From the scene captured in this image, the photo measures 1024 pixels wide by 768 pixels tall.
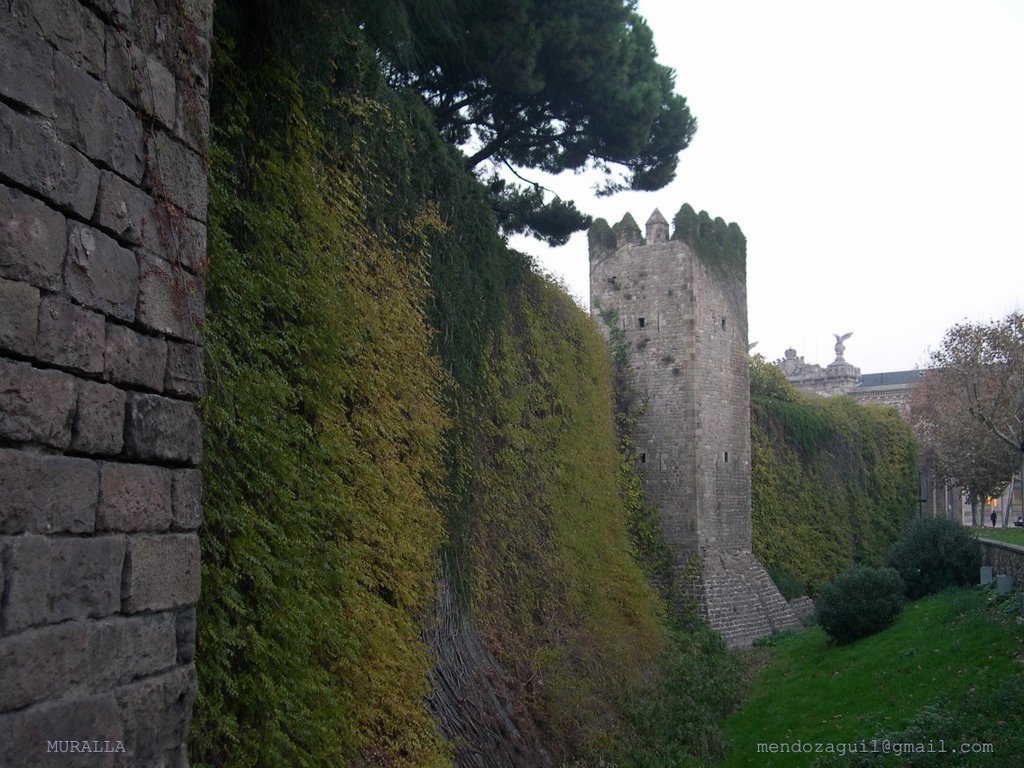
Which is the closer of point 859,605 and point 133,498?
point 133,498

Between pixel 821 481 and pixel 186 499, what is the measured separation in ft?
72.0

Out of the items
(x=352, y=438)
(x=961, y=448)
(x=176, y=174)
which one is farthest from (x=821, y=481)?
(x=176, y=174)

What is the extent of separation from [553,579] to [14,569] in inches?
351

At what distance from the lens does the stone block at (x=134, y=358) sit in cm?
274

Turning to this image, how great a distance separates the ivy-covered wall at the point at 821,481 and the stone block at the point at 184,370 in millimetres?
17235

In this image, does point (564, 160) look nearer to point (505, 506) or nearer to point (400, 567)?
point (505, 506)

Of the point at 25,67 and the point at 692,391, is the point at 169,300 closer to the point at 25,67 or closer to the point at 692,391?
the point at 25,67

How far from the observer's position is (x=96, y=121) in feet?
8.95

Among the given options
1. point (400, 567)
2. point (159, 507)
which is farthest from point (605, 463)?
point (159, 507)

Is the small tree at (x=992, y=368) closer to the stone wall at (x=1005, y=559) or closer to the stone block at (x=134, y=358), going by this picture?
the stone wall at (x=1005, y=559)

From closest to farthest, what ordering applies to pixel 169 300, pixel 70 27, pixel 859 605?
pixel 70 27
pixel 169 300
pixel 859 605

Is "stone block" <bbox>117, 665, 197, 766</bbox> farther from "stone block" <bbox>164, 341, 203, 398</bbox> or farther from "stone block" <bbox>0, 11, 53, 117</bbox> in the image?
"stone block" <bbox>0, 11, 53, 117</bbox>

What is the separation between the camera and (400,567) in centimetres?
654

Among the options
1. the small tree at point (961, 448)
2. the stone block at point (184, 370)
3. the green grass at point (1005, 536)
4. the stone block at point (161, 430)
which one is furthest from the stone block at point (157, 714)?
the small tree at point (961, 448)
